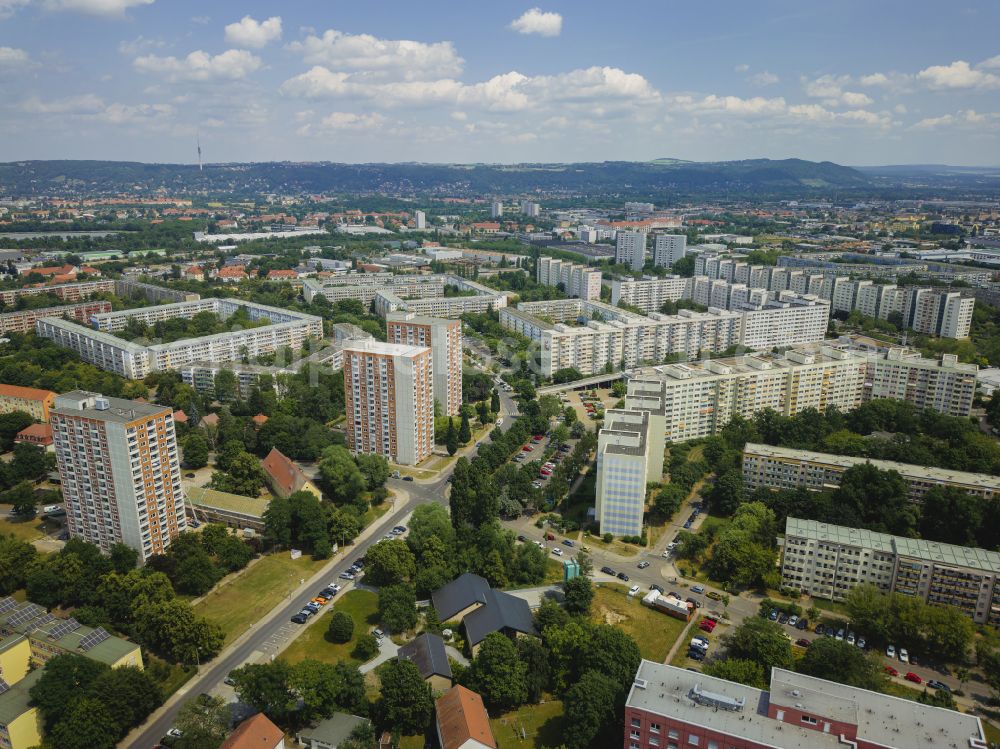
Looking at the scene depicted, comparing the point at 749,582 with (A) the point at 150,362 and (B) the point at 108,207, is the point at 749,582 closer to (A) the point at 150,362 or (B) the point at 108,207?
(A) the point at 150,362

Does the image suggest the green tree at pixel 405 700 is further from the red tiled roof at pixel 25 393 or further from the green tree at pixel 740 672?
the red tiled roof at pixel 25 393

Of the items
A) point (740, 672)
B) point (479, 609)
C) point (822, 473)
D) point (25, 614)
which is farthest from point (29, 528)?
point (822, 473)

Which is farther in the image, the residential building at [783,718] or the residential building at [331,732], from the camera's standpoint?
the residential building at [331,732]

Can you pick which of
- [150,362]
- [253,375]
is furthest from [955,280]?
[150,362]

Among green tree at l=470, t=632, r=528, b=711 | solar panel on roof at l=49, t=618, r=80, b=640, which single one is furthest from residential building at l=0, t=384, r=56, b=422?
green tree at l=470, t=632, r=528, b=711

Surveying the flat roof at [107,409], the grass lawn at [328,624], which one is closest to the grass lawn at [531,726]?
the grass lawn at [328,624]

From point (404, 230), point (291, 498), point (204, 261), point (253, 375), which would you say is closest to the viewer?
point (291, 498)

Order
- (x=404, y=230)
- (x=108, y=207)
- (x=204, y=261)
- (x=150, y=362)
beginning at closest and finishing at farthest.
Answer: (x=150, y=362) < (x=204, y=261) < (x=404, y=230) < (x=108, y=207)

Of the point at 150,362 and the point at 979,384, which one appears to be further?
the point at 150,362
